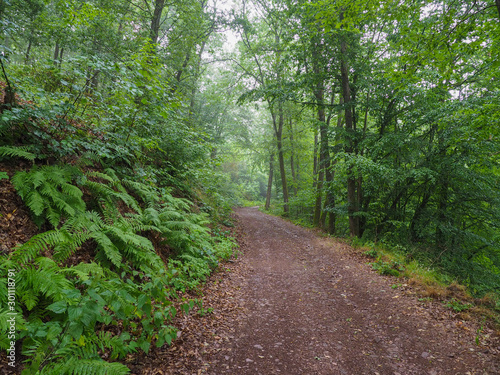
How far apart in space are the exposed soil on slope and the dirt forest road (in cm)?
1

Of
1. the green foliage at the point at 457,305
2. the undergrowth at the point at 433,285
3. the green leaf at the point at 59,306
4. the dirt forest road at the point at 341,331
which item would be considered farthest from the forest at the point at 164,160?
the dirt forest road at the point at 341,331

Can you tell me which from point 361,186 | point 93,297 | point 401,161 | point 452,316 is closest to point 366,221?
point 361,186

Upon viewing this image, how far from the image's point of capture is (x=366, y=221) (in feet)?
36.7

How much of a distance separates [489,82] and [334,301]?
407 inches

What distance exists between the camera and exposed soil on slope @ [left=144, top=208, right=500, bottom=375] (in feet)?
11.2

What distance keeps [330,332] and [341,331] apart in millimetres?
209

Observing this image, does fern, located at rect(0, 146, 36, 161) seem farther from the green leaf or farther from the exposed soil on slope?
the exposed soil on slope

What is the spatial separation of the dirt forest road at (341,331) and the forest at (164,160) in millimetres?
1177

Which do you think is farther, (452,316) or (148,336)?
(452,316)

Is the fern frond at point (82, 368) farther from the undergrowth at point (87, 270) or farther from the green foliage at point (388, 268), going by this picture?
the green foliage at point (388, 268)

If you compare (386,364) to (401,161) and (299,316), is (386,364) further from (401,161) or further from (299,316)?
(401,161)

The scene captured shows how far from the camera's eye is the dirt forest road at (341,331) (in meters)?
3.45

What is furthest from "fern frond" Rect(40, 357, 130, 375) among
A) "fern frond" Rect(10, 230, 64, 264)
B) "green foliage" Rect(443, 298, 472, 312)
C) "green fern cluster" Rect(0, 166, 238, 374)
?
"green foliage" Rect(443, 298, 472, 312)

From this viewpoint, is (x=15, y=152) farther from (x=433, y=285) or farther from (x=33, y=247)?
(x=433, y=285)
